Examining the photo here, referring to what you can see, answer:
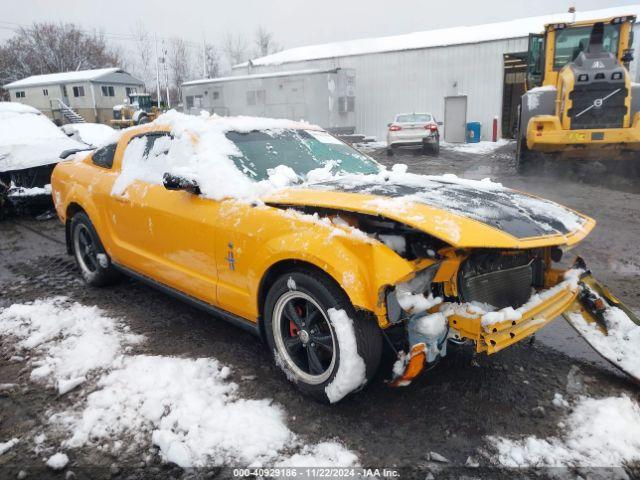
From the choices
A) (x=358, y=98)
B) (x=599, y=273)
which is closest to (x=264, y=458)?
(x=599, y=273)

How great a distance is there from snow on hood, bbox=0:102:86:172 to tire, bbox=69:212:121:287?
13.7ft

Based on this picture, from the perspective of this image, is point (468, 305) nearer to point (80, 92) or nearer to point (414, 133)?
point (414, 133)

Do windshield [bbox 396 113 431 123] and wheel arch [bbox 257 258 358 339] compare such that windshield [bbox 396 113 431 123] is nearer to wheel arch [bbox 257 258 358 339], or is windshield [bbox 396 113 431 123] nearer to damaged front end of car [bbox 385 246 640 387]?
damaged front end of car [bbox 385 246 640 387]

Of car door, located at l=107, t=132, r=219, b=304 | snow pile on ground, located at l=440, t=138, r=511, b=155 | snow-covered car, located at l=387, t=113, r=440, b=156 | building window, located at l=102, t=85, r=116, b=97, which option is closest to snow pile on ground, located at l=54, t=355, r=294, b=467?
car door, located at l=107, t=132, r=219, b=304

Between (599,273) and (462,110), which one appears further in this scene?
(462,110)

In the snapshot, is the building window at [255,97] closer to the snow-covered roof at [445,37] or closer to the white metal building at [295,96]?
the white metal building at [295,96]

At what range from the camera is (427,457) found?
2344 mm

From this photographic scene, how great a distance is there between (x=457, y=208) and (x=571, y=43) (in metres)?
10.6

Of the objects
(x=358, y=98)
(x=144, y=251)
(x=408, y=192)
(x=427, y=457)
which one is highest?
(x=358, y=98)

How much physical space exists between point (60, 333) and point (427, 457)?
2.98 m

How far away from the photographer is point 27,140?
855 cm

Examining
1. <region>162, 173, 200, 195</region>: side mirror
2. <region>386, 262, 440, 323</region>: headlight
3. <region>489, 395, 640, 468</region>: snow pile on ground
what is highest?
<region>162, 173, 200, 195</region>: side mirror

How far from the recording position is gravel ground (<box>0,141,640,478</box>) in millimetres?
2373

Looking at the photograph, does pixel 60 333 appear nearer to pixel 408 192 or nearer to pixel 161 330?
pixel 161 330
